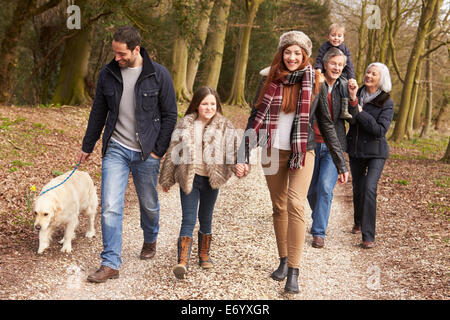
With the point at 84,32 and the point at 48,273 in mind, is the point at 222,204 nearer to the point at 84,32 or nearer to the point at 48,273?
the point at 48,273

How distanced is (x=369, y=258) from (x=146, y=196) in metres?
2.84

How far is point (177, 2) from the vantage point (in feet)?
41.2

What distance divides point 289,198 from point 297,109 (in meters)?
0.86

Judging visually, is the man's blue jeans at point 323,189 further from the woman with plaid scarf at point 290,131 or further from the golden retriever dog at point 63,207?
the golden retriever dog at point 63,207

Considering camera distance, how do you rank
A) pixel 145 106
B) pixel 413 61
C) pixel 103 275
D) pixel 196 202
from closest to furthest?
pixel 103 275, pixel 145 106, pixel 196 202, pixel 413 61

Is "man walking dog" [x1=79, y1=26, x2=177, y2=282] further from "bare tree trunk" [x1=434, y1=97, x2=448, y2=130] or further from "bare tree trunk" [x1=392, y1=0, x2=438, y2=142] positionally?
"bare tree trunk" [x1=434, y1=97, x2=448, y2=130]

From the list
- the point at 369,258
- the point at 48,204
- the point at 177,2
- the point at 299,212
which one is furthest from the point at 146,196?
the point at 177,2

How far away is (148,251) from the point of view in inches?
196

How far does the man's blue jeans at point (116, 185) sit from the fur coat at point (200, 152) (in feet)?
0.73

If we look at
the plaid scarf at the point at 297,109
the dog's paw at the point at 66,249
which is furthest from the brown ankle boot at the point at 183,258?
the dog's paw at the point at 66,249

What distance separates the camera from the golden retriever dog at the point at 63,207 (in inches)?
186

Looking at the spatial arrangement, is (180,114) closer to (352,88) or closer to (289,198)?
(352,88)

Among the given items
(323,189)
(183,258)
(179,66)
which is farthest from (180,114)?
(183,258)

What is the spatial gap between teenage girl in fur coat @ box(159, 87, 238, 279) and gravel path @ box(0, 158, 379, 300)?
34 cm
